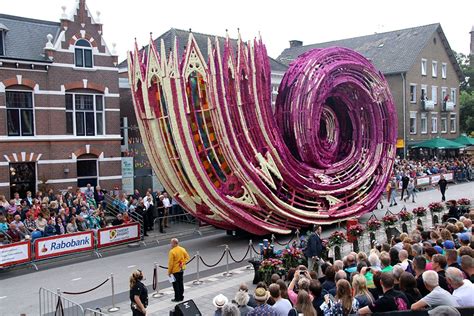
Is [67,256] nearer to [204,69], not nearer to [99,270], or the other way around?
[99,270]

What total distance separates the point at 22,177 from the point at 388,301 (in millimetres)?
18403

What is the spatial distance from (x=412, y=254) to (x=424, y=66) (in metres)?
37.1

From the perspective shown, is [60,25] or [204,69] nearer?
[204,69]

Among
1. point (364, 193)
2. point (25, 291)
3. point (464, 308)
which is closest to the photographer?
point (464, 308)

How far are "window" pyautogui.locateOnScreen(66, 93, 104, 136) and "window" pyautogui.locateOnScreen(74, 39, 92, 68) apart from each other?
1.38 m

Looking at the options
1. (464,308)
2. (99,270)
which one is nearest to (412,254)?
(464,308)

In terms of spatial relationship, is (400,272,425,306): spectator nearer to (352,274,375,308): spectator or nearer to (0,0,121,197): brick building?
(352,274,375,308): spectator

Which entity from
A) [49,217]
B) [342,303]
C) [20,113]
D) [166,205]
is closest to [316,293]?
[342,303]

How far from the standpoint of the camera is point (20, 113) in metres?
21.3

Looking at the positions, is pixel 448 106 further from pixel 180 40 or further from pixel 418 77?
pixel 180 40

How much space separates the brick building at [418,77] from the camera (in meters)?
41.5

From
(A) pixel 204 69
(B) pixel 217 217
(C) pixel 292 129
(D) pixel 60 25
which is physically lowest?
(B) pixel 217 217

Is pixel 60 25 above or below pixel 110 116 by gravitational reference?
above

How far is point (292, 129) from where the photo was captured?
18641mm
